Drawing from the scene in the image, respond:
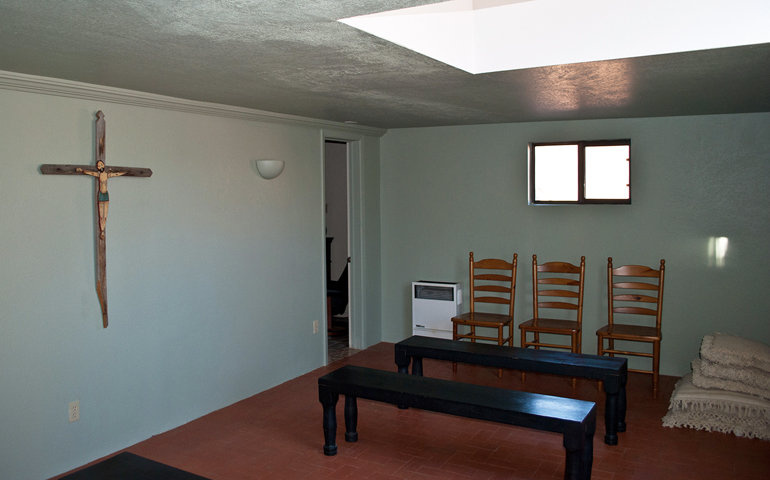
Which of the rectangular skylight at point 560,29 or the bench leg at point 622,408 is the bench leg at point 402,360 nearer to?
the bench leg at point 622,408

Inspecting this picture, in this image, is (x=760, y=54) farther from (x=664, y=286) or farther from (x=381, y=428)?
(x=381, y=428)

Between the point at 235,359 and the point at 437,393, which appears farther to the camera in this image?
the point at 235,359

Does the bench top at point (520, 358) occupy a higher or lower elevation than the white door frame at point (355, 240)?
lower

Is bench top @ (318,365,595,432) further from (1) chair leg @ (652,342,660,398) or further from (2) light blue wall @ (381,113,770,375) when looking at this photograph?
(2) light blue wall @ (381,113,770,375)

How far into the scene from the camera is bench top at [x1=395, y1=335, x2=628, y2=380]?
3730 millimetres

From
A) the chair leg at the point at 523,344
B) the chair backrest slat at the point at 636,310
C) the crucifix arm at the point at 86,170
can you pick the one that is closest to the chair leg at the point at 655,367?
the chair backrest slat at the point at 636,310

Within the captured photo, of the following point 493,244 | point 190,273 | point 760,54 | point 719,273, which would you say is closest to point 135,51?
point 190,273

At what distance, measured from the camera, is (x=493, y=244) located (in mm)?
5648

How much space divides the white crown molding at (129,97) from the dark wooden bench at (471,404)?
1.97 metres

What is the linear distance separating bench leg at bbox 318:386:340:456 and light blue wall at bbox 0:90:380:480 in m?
1.14

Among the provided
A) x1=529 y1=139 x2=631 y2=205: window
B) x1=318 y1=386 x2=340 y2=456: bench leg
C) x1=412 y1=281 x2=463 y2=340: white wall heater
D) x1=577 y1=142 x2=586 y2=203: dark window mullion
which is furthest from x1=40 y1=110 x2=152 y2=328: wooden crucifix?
x1=577 y1=142 x2=586 y2=203: dark window mullion

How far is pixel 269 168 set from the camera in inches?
180

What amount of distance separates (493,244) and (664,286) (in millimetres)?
1515

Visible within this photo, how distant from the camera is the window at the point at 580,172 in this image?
194 inches
